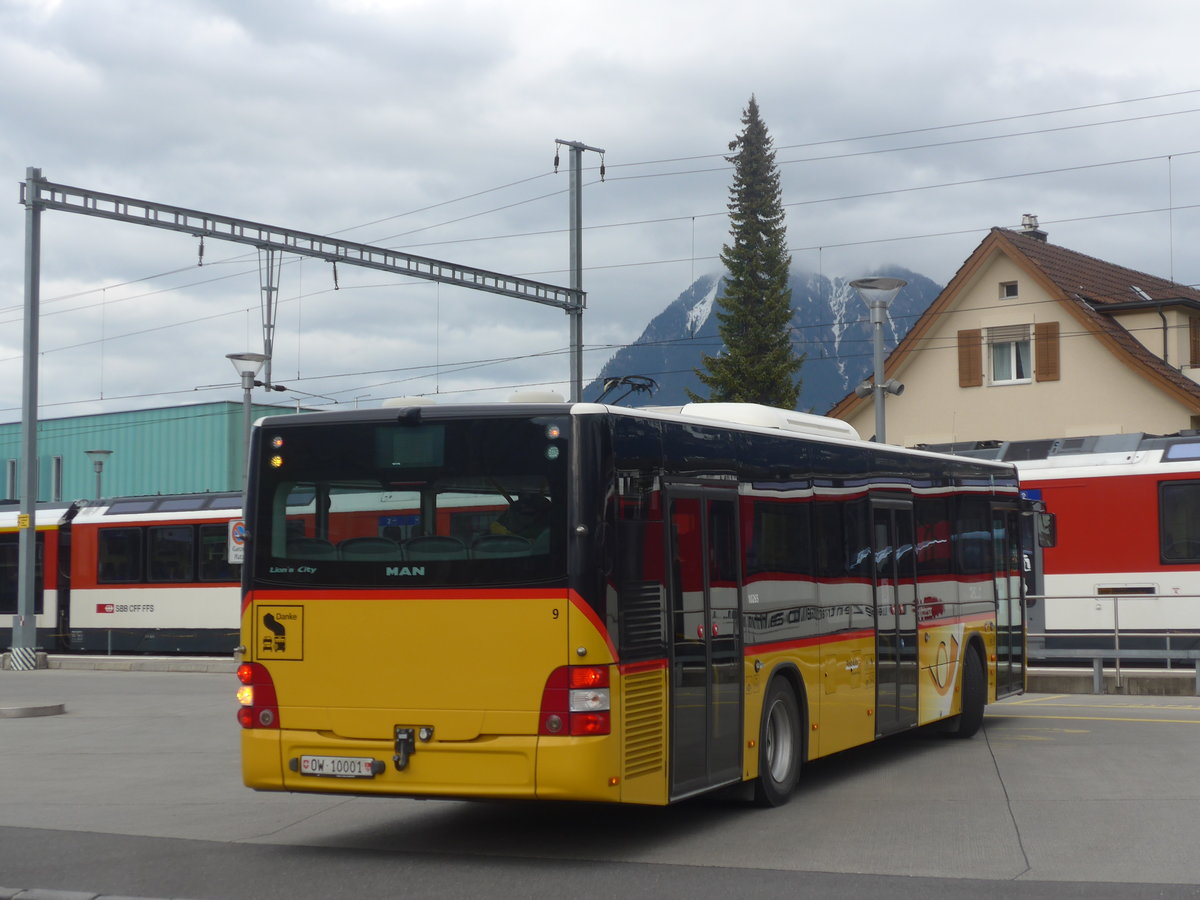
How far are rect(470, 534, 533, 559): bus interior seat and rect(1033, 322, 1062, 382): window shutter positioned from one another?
112ft

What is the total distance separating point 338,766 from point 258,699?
694mm

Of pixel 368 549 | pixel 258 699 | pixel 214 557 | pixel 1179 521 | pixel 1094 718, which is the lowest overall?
pixel 1094 718

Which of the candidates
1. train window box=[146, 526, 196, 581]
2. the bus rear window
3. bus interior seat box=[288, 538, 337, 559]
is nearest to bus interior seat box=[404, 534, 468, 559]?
the bus rear window

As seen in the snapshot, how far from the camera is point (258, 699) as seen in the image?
9.71 meters

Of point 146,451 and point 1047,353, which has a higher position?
point 1047,353

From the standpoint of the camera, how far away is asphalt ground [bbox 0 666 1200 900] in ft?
28.1

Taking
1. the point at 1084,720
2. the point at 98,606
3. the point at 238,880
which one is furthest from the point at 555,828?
the point at 98,606

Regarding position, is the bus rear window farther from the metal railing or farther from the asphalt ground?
the metal railing

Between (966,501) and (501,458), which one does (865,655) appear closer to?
(966,501)

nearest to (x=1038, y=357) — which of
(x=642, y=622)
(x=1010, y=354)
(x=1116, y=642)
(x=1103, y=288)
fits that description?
(x=1010, y=354)

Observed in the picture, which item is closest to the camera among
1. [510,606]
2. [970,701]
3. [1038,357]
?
[510,606]

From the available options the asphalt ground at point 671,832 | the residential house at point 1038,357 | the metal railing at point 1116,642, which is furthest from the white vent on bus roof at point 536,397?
the residential house at point 1038,357

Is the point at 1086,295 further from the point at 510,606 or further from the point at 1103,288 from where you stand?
the point at 510,606

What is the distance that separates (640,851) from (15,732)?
1056 centimetres
